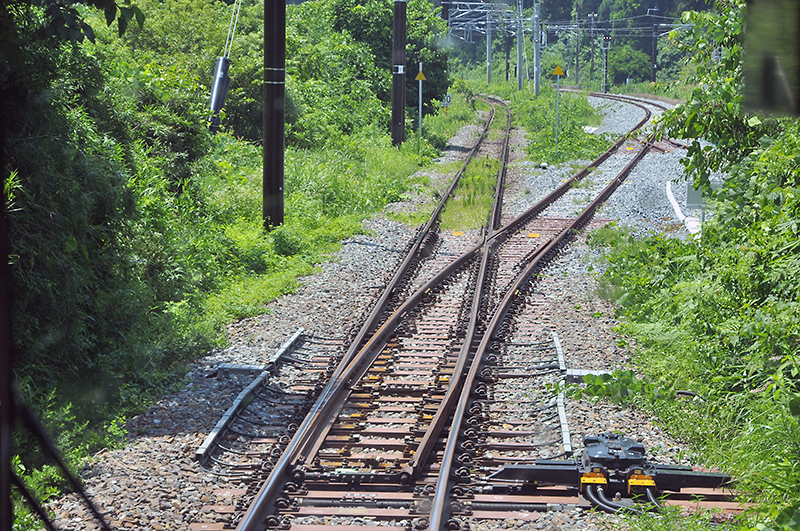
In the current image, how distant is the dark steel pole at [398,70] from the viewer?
74.1ft

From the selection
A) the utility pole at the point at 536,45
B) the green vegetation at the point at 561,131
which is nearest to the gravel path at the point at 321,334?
the green vegetation at the point at 561,131

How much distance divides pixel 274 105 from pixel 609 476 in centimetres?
924

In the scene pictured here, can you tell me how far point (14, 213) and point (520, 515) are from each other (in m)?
4.60

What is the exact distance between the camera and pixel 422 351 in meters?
8.53

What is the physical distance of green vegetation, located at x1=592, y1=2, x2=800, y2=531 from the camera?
539 cm

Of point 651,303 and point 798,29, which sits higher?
point 798,29

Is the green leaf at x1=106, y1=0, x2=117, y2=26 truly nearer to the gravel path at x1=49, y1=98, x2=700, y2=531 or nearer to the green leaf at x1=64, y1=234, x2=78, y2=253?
the green leaf at x1=64, y1=234, x2=78, y2=253

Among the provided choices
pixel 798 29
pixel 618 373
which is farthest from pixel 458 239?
pixel 798 29

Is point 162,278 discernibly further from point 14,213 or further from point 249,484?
point 249,484

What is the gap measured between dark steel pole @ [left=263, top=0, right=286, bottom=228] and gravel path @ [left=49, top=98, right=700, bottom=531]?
151 centimetres

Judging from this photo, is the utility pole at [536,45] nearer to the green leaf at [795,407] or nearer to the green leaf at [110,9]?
the green leaf at [795,407]

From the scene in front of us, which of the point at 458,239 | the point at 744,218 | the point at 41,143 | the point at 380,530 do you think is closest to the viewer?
the point at 380,530

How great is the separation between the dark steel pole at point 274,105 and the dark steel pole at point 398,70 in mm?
10476

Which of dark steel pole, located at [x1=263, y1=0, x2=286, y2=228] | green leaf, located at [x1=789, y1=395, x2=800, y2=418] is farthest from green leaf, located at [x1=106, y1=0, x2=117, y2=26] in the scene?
dark steel pole, located at [x1=263, y1=0, x2=286, y2=228]
